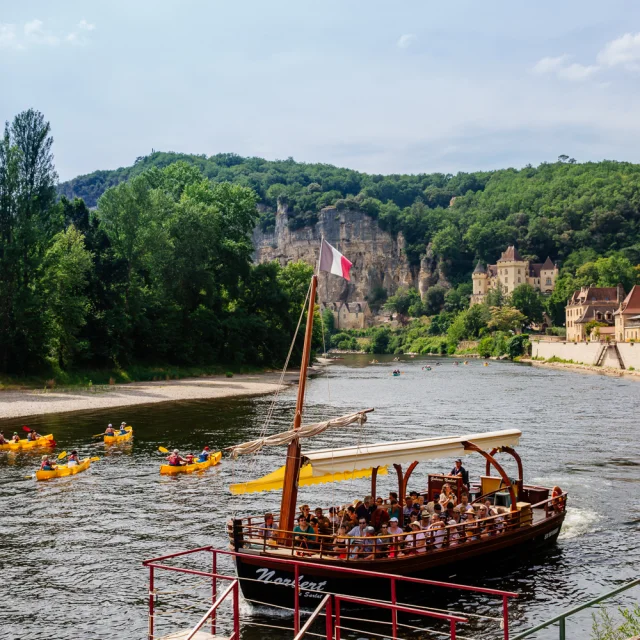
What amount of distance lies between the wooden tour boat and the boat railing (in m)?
0.03

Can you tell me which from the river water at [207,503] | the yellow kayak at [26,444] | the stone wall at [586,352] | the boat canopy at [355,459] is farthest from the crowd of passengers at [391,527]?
the stone wall at [586,352]

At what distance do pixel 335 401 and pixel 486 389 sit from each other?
21.7 metres

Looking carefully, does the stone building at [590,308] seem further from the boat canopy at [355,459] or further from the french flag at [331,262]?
the french flag at [331,262]

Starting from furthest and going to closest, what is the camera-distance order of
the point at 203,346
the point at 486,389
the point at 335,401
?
1. the point at 203,346
2. the point at 486,389
3. the point at 335,401

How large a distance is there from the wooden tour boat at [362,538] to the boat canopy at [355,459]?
1.1 inches

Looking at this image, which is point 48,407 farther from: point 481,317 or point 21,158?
point 481,317

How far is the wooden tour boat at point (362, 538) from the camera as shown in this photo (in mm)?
18203

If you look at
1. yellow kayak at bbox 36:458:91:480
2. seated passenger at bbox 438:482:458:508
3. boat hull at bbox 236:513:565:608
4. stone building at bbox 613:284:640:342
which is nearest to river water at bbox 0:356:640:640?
yellow kayak at bbox 36:458:91:480

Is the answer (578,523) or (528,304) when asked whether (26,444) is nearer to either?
(578,523)

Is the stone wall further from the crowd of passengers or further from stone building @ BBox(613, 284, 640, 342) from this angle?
the crowd of passengers

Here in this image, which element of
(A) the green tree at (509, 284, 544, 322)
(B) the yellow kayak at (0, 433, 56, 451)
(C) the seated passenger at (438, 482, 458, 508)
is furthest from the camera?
(A) the green tree at (509, 284, 544, 322)

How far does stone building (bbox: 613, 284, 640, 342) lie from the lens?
407ft

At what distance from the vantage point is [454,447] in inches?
900

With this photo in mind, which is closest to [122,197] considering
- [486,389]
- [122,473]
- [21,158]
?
[21,158]
